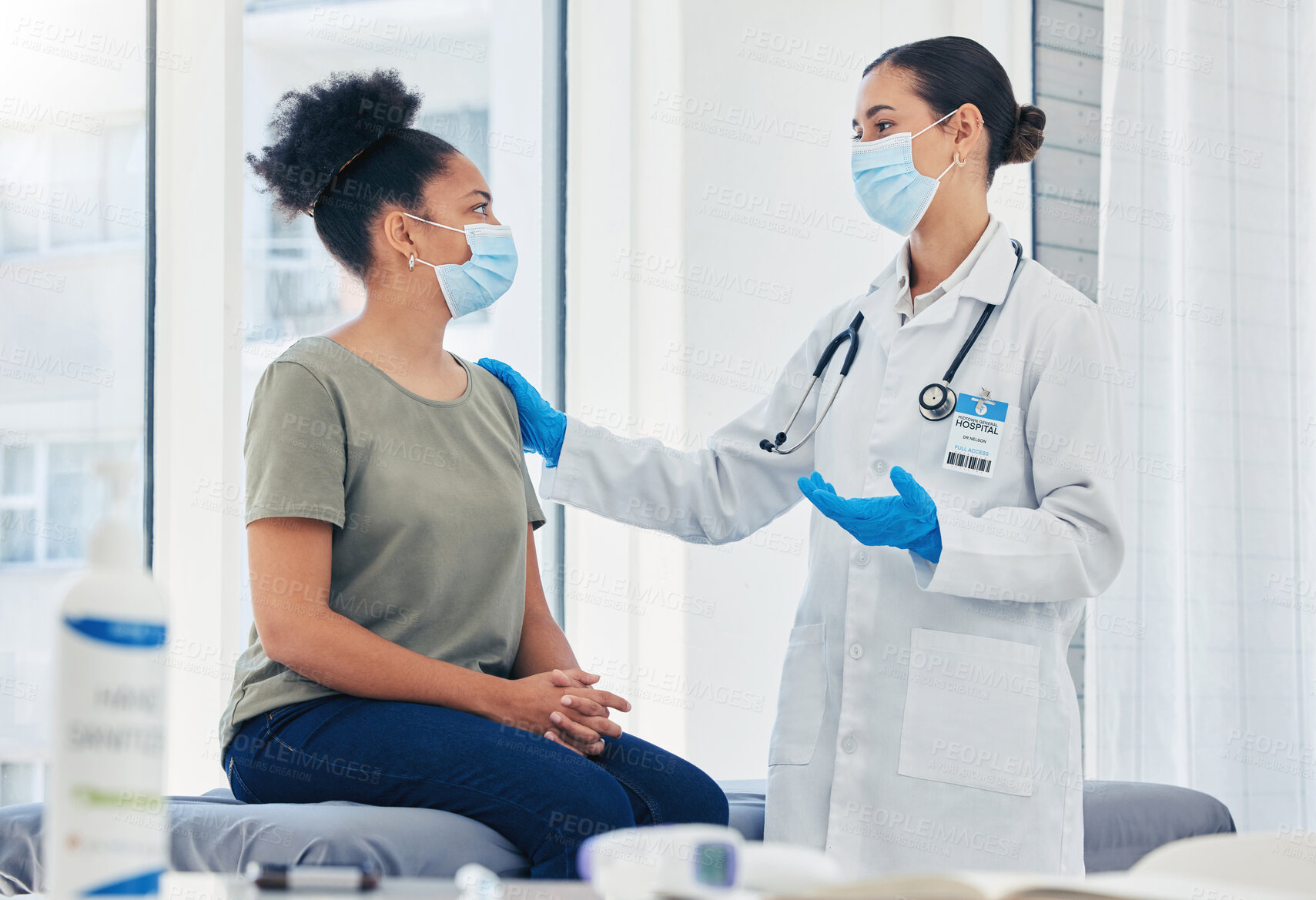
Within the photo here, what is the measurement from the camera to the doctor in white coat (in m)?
1.71

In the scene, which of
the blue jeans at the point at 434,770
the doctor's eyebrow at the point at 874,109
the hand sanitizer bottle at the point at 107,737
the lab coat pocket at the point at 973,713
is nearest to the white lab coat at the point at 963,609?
the lab coat pocket at the point at 973,713

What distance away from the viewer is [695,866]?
650 millimetres

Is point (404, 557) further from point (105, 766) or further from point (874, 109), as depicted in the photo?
point (874, 109)

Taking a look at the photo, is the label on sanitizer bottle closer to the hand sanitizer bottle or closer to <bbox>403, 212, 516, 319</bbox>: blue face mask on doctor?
the hand sanitizer bottle

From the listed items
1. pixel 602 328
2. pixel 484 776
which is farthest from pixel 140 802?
pixel 602 328

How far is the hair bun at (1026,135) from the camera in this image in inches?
80.4

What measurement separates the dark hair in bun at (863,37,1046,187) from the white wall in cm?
93

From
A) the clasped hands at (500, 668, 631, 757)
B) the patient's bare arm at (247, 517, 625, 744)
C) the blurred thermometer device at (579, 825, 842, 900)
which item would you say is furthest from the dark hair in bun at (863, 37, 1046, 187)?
the blurred thermometer device at (579, 825, 842, 900)

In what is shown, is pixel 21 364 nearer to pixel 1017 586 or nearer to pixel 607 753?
pixel 607 753

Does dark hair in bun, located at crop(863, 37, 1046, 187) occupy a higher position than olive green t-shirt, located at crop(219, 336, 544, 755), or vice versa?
dark hair in bun, located at crop(863, 37, 1046, 187)

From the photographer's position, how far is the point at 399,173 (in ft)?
5.97

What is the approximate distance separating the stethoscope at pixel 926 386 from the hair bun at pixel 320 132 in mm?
843

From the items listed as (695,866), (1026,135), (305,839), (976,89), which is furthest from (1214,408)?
(695,866)

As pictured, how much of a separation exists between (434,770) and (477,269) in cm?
81
